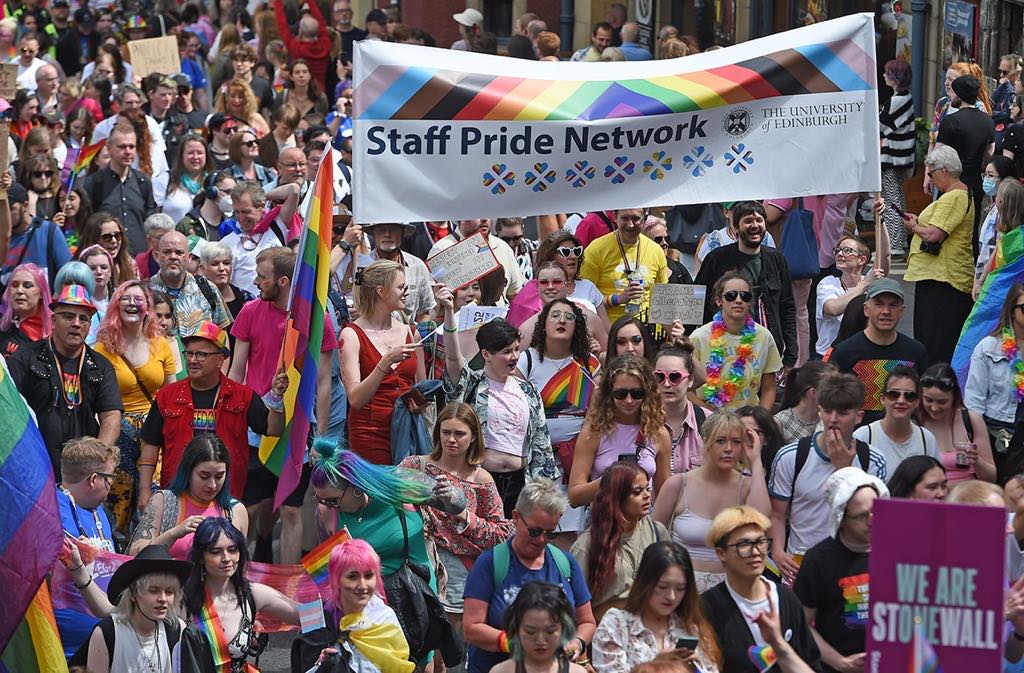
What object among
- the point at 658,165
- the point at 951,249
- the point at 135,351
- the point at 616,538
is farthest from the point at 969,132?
the point at 616,538

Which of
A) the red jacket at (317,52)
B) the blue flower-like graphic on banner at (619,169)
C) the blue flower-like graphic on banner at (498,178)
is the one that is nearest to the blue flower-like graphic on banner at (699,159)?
the blue flower-like graphic on banner at (619,169)

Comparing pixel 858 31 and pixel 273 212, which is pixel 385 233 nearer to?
pixel 273 212

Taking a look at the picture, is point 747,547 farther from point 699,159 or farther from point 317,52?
point 317,52

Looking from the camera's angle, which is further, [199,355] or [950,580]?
[199,355]

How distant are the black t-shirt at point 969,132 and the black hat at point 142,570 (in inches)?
348

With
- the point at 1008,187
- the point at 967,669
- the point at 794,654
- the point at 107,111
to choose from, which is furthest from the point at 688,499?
the point at 107,111

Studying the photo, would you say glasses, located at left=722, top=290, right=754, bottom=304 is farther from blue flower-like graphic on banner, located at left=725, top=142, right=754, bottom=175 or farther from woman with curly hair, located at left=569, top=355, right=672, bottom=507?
woman with curly hair, located at left=569, top=355, right=672, bottom=507

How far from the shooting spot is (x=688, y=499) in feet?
27.3

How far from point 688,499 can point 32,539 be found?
10.4ft

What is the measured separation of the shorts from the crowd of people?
0.02m

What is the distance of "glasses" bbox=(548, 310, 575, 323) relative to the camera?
9.82 m

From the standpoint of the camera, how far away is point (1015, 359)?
9.76 metres

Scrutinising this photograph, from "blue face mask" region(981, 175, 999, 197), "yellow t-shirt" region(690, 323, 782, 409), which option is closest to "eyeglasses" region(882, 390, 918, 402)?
"yellow t-shirt" region(690, 323, 782, 409)

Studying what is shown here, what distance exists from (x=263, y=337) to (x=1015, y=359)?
3.73 m
